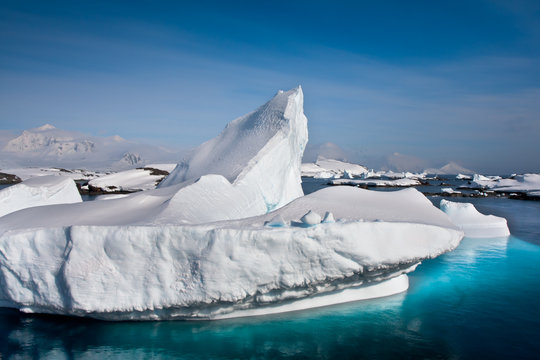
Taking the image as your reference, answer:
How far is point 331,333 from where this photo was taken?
21.4 feet

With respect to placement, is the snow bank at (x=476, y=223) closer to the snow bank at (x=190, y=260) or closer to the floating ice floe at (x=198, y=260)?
the floating ice floe at (x=198, y=260)

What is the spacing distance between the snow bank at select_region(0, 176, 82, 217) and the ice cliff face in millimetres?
3558

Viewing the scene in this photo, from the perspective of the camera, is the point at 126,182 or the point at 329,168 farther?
the point at 329,168

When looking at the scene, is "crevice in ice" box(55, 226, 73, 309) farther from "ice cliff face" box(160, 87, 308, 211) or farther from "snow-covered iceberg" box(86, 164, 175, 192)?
"snow-covered iceberg" box(86, 164, 175, 192)

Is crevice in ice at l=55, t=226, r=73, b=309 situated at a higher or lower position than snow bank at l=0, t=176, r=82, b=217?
lower

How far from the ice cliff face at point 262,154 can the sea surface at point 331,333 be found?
4.65 metres

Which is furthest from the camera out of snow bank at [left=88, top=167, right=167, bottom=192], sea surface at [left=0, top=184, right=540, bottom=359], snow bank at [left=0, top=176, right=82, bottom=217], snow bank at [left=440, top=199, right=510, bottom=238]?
snow bank at [left=88, top=167, right=167, bottom=192]

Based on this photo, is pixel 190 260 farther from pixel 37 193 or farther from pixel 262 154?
pixel 37 193

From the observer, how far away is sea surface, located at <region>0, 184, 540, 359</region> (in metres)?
5.91

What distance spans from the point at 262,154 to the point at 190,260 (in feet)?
20.0

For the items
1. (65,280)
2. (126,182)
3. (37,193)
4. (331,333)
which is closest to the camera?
(65,280)

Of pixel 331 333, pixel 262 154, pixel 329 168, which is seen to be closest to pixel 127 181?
pixel 262 154

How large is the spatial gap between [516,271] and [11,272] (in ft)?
40.1

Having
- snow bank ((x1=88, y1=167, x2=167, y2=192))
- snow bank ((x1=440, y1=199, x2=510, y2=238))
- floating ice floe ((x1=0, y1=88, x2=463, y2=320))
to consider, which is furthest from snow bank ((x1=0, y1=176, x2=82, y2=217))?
snow bank ((x1=88, y1=167, x2=167, y2=192))
